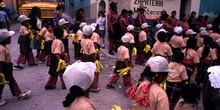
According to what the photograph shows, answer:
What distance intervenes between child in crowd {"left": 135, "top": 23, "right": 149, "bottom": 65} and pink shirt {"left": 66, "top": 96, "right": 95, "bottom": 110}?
6.42 m

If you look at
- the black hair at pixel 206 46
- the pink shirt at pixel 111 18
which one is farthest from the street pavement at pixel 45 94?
the pink shirt at pixel 111 18

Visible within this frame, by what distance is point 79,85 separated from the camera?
7.61ft

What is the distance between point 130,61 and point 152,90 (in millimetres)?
4463

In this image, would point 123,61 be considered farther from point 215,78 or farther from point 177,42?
point 215,78

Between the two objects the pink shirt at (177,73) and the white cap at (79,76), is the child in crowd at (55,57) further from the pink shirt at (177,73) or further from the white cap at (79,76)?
the white cap at (79,76)

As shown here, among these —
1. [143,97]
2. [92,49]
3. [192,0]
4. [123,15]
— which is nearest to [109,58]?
[123,15]

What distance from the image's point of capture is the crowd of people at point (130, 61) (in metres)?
2.59

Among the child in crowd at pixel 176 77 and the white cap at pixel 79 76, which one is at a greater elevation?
the white cap at pixel 79 76

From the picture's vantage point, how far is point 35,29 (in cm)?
849

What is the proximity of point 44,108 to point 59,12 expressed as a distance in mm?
6079

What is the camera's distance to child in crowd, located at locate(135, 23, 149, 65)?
28.2 ft

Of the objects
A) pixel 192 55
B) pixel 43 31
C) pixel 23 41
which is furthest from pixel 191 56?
pixel 23 41

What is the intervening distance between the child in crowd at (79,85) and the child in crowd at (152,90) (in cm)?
66

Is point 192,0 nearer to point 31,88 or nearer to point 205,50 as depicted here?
point 205,50
